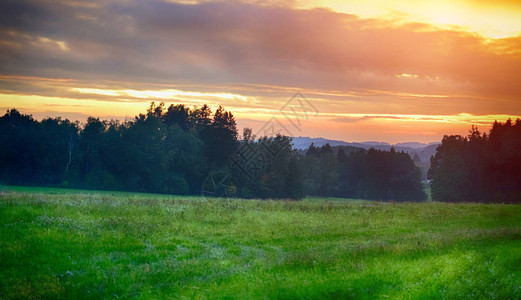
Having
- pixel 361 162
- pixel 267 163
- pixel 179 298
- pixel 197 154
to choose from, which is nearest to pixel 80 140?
pixel 197 154

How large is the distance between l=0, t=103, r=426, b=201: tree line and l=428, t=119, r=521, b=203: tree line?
30.8 m

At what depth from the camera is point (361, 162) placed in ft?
398

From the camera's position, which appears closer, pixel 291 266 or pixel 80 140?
pixel 291 266

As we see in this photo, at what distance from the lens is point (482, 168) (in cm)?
8262

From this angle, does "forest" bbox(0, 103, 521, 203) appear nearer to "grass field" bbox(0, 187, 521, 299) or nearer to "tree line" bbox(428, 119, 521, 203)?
"tree line" bbox(428, 119, 521, 203)

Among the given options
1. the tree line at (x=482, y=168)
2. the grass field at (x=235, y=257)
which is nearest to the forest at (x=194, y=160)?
the tree line at (x=482, y=168)

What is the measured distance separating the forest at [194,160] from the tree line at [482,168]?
7.5 inches

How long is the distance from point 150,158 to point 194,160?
9.65m

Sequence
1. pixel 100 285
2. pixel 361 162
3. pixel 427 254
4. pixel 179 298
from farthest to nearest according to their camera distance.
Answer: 1. pixel 361 162
2. pixel 427 254
3. pixel 100 285
4. pixel 179 298

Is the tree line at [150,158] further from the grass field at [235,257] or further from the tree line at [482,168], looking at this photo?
the grass field at [235,257]

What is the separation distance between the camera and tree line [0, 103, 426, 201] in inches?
3349

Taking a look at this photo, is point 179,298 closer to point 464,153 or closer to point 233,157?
point 233,157

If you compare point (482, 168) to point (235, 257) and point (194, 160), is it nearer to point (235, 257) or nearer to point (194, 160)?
point (194, 160)

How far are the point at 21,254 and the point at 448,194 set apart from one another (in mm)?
85259
